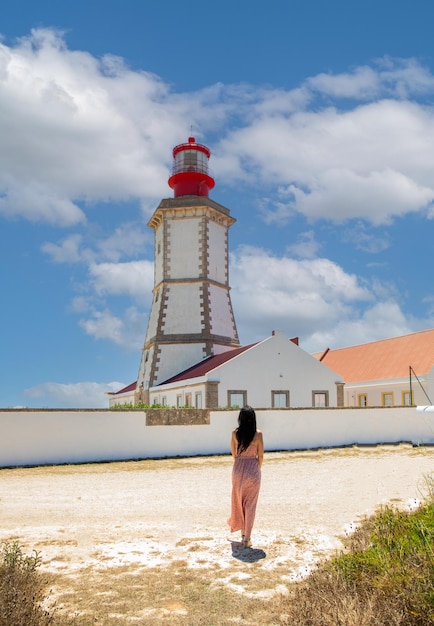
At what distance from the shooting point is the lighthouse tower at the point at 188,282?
30.1m

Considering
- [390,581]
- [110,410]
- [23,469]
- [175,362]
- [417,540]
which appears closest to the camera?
[390,581]

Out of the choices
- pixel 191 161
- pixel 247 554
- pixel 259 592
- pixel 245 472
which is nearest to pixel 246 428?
pixel 245 472

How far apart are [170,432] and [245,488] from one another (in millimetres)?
11727

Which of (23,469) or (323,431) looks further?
(323,431)

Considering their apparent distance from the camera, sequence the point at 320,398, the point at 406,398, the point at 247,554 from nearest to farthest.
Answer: the point at 247,554 → the point at 320,398 → the point at 406,398

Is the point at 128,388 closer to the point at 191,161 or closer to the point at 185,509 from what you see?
the point at 191,161

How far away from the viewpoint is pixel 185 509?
916cm

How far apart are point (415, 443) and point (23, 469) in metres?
14.6

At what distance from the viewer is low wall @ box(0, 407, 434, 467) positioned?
54.1 ft

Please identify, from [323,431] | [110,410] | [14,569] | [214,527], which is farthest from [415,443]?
[14,569]

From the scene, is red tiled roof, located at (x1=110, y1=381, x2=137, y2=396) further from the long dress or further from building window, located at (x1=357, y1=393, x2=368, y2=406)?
the long dress

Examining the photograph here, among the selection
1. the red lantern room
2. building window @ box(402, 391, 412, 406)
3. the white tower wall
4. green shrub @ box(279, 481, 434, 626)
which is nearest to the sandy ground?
green shrub @ box(279, 481, 434, 626)

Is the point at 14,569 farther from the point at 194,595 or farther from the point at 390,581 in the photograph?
the point at 390,581

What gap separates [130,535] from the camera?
722 centimetres
